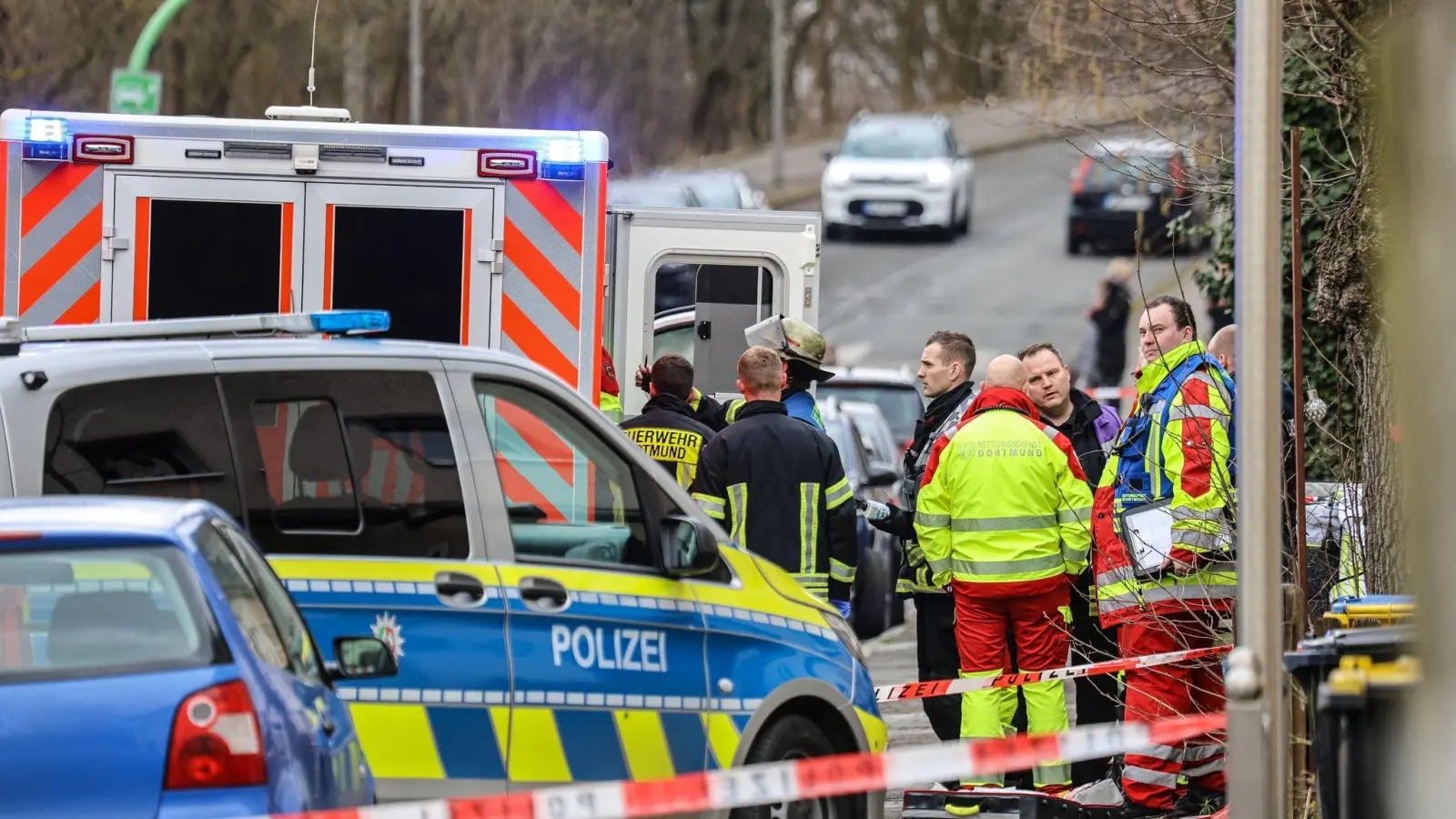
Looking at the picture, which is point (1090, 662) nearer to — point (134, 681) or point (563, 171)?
point (563, 171)

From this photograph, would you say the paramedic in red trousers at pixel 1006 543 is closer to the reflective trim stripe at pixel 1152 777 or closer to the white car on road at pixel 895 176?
the reflective trim stripe at pixel 1152 777

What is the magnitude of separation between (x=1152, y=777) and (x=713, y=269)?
15.5ft

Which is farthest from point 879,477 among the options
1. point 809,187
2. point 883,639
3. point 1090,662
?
point 809,187

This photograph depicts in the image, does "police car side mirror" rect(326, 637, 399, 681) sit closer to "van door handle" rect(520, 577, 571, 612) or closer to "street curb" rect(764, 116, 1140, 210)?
"van door handle" rect(520, 577, 571, 612)

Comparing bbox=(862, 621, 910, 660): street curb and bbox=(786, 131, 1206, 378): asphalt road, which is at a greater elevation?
bbox=(786, 131, 1206, 378): asphalt road

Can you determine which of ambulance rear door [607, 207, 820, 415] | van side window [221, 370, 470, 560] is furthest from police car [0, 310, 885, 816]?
ambulance rear door [607, 207, 820, 415]

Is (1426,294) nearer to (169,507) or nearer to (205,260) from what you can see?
(169,507)

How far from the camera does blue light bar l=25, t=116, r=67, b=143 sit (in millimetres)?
8641

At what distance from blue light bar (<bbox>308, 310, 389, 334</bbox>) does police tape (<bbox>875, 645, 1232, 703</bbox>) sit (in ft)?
8.15

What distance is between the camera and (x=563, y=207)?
29.0 feet

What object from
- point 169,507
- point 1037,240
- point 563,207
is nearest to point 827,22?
point 1037,240

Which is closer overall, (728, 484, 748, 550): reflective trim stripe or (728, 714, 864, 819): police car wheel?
(728, 714, 864, 819): police car wheel

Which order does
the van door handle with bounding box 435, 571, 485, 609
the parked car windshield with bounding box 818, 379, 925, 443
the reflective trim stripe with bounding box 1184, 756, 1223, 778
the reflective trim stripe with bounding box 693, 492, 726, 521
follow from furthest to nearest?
the parked car windshield with bounding box 818, 379, 925, 443 < the reflective trim stripe with bounding box 693, 492, 726, 521 < the reflective trim stripe with bounding box 1184, 756, 1223, 778 < the van door handle with bounding box 435, 571, 485, 609

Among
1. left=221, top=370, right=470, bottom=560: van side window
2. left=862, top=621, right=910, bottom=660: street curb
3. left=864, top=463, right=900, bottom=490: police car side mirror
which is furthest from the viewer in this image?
Answer: left=862, top=621, right=910, bottom=660: street curb
